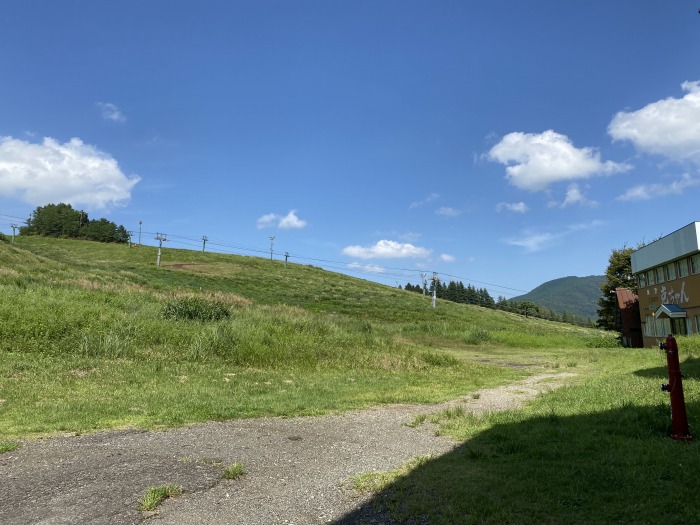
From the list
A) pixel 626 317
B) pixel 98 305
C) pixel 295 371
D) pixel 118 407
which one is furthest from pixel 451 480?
pixel 626 317

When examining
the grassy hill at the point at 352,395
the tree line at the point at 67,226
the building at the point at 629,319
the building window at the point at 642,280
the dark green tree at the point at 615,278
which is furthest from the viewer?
the tree line at the point at 67,226

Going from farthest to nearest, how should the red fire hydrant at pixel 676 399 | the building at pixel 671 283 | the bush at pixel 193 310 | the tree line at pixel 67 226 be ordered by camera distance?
1. the tree line at pixel 67 226
2. the building at pixel 671 283
3. the bush at pixel 193 310
4. the red fire hydrant at pixel 676 399

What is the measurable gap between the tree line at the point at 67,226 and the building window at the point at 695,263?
408 feet

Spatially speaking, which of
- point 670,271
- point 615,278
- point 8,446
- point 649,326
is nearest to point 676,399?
point 8,446

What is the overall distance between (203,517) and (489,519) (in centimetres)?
248

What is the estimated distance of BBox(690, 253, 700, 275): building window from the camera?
96.9 ft

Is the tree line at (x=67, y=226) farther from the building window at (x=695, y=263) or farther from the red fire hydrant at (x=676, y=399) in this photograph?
the red fire hydrant at (x=676, y=399)

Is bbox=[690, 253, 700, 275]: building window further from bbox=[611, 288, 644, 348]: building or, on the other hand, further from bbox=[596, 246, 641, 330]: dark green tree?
bbox=[596, 246, 641, 330]: dark green tree

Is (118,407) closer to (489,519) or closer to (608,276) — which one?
(489,519)

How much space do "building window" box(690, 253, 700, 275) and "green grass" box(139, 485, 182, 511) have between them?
110 ft

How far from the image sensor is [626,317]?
40062 millimetres

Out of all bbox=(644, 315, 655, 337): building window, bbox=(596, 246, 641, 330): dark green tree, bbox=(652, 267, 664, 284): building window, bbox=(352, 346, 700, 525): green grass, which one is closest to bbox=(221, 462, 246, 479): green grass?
bbox=(352, 346, 700, 525): green grass

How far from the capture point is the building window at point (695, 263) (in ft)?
96.9

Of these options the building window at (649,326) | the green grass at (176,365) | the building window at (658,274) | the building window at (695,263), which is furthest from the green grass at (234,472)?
the building window at (649,326)
